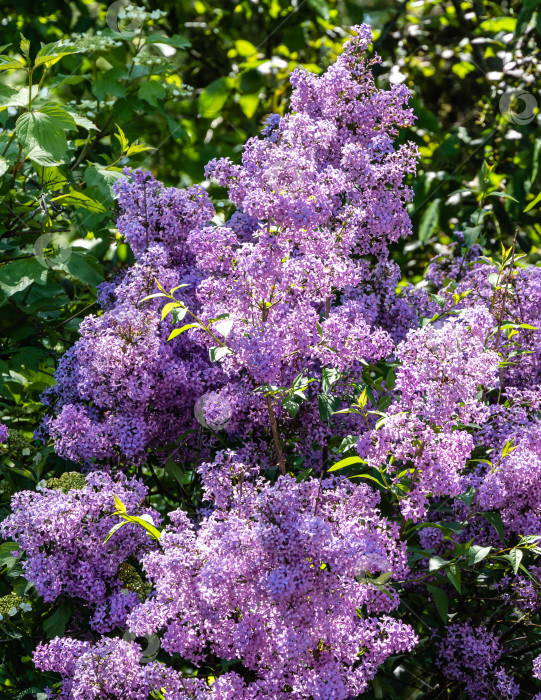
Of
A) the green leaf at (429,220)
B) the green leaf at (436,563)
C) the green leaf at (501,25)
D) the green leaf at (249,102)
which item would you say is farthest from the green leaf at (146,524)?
the green leaf at (501,25)

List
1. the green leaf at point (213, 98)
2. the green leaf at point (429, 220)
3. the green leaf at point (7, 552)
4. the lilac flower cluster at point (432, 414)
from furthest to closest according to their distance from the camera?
the green leaf at point (213, 98) < the green leaf at point (429, 220) < the green leaf at point (7, 552) < the lilac flower cluster at point (432, 414)

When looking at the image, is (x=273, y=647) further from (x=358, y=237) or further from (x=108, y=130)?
(x=108, y=130)

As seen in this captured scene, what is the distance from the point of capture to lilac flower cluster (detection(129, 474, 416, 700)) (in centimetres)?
181

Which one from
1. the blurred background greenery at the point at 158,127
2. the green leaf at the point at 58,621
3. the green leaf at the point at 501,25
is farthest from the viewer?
the green leaf at the point at 501,25

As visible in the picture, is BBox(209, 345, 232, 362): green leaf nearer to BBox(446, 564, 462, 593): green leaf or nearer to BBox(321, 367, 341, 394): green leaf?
BBox(321, 367, 341, 394): green leaf

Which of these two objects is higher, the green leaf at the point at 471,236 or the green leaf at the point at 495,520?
the green leaf at the point at 495,520

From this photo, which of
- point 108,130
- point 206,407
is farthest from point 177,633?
point 108,130

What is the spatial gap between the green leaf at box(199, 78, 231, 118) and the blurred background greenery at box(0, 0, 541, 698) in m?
0.01

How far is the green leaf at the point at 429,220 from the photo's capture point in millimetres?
4609

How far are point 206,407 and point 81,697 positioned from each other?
0.75 meters

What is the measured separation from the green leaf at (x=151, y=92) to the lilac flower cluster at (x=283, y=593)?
2148 mm

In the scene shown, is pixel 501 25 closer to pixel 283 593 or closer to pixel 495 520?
pixel 495 520

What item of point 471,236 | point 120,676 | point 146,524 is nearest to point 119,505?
point 146,524

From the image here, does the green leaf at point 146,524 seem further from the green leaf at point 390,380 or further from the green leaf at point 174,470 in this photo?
the green leaf at point 390,380
